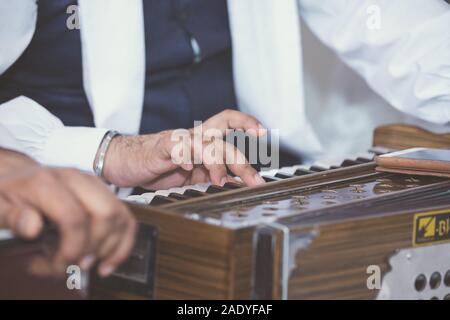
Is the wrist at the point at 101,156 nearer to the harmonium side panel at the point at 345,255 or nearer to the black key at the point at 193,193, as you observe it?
the black key at the point at 193,193

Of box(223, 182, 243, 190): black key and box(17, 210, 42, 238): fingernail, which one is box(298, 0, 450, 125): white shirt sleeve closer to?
box(223, 182, 243, 190): black key

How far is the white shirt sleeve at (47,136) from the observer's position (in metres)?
1.59

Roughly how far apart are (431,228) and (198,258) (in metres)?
0.37

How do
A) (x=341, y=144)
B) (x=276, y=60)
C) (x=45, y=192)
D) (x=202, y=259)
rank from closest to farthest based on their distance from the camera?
(x=45, y=192), (x=202, y=259), (x=276, y=60), (x=341, y=144)

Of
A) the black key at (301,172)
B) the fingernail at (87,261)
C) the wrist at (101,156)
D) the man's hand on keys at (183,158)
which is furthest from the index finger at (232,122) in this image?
the fingernail at (87,261)

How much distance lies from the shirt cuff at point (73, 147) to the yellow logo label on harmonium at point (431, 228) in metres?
0.69

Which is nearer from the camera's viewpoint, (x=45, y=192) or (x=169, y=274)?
(x=45, y=192)

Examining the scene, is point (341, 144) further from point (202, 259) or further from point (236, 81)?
point (202, 259)

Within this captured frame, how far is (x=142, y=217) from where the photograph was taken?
1039mm

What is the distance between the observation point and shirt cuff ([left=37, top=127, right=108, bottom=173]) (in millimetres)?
1584

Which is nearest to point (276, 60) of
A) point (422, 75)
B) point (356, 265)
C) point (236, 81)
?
point (236, 81)

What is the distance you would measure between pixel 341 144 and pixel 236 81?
0.51m


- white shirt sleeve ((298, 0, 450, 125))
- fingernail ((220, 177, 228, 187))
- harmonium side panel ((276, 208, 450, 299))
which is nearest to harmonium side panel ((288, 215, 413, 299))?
harmonium side panel ((276, 208, 450, 299))

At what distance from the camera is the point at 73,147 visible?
5.25 feet
